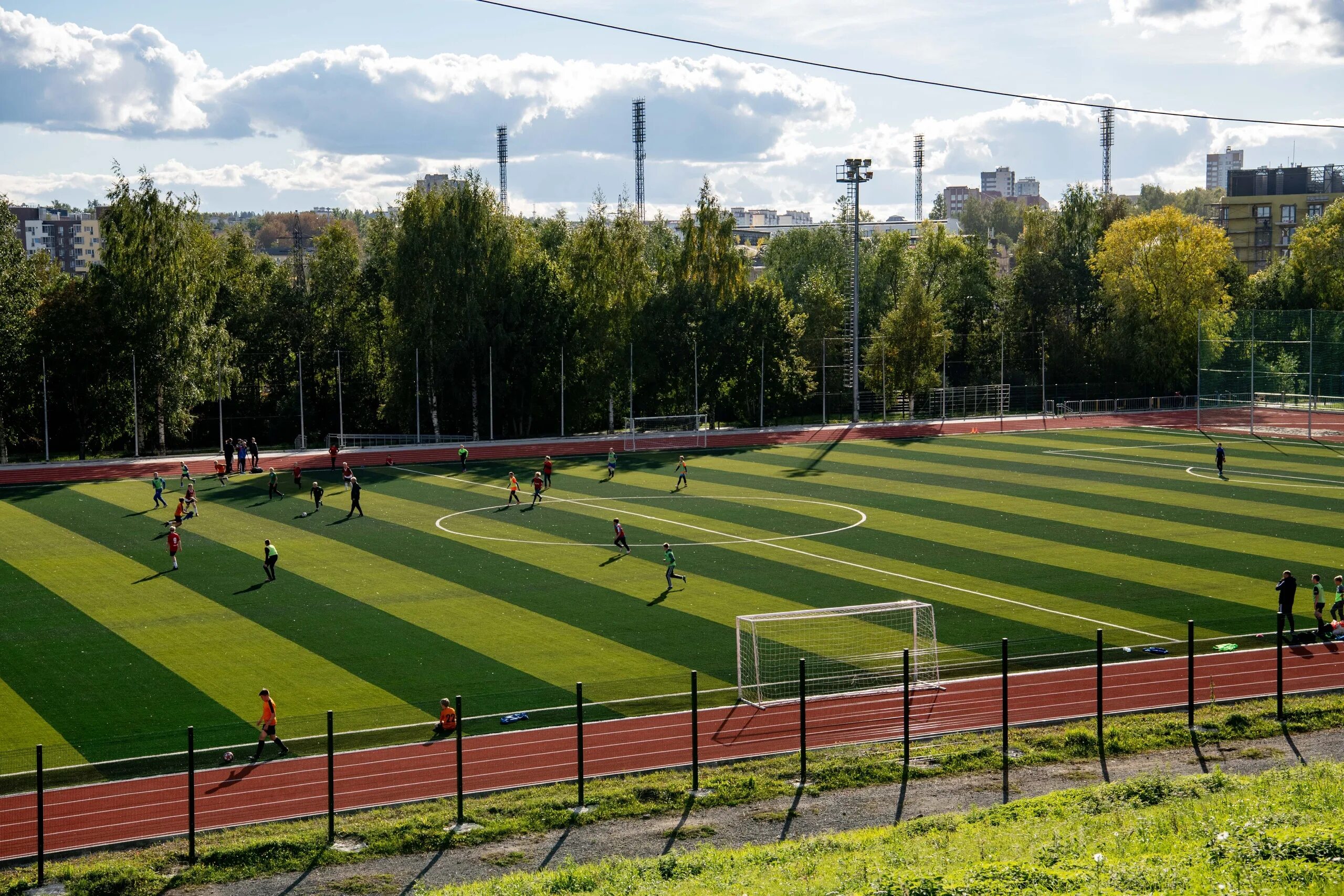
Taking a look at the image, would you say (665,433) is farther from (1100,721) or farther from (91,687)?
(1100,721)

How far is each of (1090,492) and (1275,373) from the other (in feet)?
97.2

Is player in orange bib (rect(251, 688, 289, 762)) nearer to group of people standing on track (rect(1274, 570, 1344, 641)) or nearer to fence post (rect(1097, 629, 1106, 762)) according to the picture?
fence post (rect(1097, 629, 1106, 762))

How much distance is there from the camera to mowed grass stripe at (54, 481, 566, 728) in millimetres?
27328

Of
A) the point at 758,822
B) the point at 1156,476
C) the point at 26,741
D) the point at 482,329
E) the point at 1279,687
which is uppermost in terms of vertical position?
the point at 482,329

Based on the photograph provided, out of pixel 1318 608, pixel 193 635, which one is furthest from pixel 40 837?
pixel 1318 608

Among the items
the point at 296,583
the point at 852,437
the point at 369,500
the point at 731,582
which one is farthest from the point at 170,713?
the point at 852,437

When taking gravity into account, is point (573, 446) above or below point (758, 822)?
above

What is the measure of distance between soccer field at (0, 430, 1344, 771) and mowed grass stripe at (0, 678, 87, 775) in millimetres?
69

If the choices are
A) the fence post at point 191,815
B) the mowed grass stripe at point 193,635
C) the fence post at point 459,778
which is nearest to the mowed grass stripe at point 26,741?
the mowed grass stripe at point 193,635

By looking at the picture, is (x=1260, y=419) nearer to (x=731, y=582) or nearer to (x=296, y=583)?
(x=731, y=582)

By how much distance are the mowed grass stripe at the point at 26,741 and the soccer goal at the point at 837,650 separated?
12.1 metres

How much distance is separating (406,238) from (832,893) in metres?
72.4

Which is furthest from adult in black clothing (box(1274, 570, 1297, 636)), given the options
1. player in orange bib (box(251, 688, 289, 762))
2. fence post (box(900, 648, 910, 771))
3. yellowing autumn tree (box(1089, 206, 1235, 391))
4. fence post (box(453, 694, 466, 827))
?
yellowing autumn tree (box(1089, 206, 1235, 391))

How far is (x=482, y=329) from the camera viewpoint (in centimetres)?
8050
